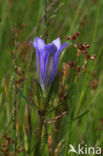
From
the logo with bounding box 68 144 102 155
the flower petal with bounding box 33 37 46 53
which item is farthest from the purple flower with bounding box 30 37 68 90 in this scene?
the logo with bounding box 68 144 102 155

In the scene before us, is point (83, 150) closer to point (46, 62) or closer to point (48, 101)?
point (48, 101)

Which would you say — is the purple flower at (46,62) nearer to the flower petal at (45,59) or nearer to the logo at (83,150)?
the flower petal at (45,59)

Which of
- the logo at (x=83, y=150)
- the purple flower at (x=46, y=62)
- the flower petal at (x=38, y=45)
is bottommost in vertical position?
the logo at (x=83, y=150)

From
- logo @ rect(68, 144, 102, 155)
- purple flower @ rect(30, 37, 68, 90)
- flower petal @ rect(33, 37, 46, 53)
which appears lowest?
logo @ rect(68, 144, 102, 155)

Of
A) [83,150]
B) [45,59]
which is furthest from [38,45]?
[83,150]

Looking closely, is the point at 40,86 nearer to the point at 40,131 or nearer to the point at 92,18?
the point at 40,131

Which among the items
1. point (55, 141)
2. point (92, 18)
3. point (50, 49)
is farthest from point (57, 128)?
point (92, 18)

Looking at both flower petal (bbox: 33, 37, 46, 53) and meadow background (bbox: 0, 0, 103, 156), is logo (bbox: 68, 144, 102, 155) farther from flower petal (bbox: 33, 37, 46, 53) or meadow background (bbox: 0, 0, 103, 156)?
flower petal (bbox: 33, 37, 46, 53)

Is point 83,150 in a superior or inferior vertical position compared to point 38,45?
inferior

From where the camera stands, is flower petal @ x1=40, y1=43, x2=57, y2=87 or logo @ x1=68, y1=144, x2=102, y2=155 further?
logo @ x1=68, y1=144, x2=102, y2=155

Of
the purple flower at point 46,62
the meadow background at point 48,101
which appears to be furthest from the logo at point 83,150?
the purple flower at point 46,62

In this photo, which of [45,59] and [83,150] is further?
[83,150]
